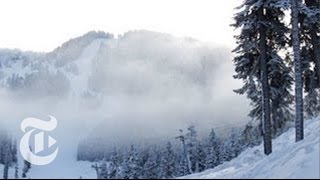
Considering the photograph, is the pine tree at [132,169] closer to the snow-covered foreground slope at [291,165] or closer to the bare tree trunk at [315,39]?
the bare tree trunk at [315,39]

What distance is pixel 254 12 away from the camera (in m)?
26.2

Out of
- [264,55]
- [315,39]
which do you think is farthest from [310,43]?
[264,55]

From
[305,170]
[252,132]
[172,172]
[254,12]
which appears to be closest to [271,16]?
[254,12]

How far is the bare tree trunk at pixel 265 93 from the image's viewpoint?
81.5ft

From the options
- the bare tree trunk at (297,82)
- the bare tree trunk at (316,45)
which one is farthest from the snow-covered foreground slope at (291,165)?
the bare tree trunk at (316,45)

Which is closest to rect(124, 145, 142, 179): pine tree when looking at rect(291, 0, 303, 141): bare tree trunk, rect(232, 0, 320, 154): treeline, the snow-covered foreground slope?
rect(232, 0, 320, 154): treeline

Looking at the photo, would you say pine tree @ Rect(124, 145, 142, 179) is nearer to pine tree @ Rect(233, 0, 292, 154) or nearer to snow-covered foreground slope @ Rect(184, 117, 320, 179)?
pine tree @ Rect(233, 0, 292, 154)

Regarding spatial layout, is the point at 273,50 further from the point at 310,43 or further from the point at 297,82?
the point at 297,82

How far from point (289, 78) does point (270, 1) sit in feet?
15.1

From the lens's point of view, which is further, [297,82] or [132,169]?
[132,169]

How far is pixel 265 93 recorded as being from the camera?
82.1ft

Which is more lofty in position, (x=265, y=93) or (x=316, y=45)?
(x=316, y=45)

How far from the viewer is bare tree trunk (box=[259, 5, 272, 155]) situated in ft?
81.5

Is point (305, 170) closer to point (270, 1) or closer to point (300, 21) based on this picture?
point (270, 1)
